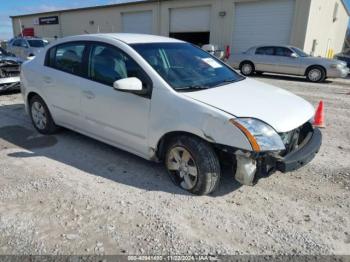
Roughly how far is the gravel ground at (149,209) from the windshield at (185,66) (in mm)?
1178

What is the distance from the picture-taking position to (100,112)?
3.80m

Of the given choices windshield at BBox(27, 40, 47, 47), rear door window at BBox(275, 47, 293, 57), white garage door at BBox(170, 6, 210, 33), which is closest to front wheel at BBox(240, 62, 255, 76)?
rear door window at BBox(275, 47, 293, 57)

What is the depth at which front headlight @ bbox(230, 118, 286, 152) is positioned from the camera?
2.65m

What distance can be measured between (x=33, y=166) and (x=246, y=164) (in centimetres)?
275

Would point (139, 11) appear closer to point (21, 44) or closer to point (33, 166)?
point (21, 44)

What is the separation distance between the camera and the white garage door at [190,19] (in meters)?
20.2

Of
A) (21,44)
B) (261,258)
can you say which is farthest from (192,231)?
(21,44)

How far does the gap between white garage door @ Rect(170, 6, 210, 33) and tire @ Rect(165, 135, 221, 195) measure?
1862 cm

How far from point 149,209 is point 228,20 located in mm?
18170

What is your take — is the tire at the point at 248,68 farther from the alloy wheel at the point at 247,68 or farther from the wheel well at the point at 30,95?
the wheel well at the point at 30,95

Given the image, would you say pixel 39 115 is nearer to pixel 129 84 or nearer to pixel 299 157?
pixel 129 84

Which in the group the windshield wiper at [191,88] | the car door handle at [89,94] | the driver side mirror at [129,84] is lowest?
the car door handle at [89,94]

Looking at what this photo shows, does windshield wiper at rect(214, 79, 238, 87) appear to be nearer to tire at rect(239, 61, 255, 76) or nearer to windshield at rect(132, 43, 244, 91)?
windshield at rect(132, 43, 244, 91)

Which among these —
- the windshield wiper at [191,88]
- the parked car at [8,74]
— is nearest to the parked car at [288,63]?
the parked car at [8,74]
